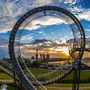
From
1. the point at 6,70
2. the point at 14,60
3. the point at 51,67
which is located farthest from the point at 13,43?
the point at 51,67

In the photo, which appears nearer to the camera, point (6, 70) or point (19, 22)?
point (19, 22)

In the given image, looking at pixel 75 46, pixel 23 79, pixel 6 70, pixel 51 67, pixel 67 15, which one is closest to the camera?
pixel 23 79

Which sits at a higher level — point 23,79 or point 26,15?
point 26,15

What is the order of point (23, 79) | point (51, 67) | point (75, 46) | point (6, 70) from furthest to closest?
point (51, 67) < point (6, 70) < point (75, 46) < point (23, 79)

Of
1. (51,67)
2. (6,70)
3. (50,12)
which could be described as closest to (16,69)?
(50,12)

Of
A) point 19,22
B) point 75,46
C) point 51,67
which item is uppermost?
point 19,22

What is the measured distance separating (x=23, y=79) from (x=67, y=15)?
22.2 feet

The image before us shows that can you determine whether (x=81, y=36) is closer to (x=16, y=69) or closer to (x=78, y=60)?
(x=78, y=60)

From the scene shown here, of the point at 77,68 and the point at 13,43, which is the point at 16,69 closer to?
the point at 13,43

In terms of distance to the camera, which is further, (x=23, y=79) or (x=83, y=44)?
(x=83, y=44)

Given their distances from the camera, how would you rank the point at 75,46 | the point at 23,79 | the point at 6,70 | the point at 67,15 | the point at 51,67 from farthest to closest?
the point at 51,67 → the point at 6,70 → the point at 75,46 → the point at 67,15 → the point at 23,79

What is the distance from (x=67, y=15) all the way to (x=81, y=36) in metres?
2.15

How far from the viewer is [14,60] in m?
29.2

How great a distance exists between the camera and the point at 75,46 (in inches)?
1296
